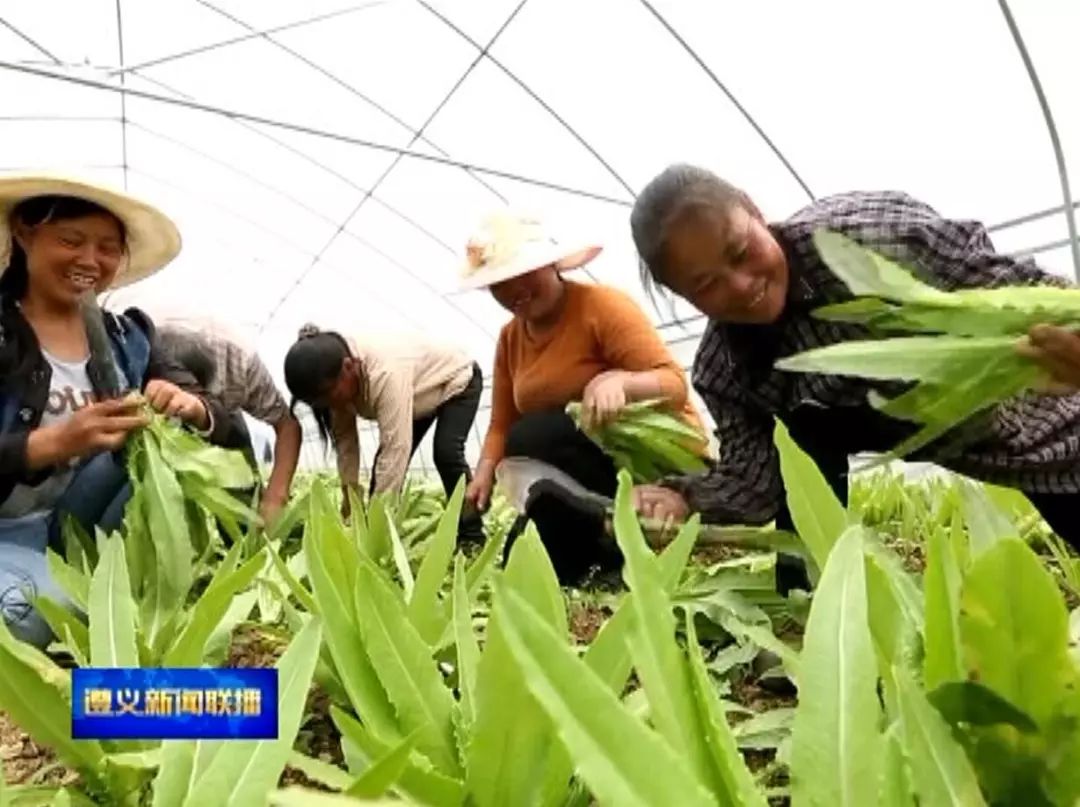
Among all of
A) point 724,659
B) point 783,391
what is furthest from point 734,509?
point 724,659

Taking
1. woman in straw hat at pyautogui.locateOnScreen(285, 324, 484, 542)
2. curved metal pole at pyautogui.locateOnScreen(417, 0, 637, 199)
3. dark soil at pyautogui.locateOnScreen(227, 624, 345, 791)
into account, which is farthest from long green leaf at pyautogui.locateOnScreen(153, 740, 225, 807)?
curved metal pole at pyautogui.locateOnScreen(417, 0, 637, 199)

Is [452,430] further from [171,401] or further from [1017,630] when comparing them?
[1017,630]

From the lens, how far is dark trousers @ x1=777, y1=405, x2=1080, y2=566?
Result: 3.88 feet

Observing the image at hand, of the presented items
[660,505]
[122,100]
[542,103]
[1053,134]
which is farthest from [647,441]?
[122,100]

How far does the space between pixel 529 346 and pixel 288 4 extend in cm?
381

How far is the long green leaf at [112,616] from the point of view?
0.70m

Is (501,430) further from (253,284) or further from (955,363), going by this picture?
(253,284)

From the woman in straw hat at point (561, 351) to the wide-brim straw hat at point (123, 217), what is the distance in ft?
1.52

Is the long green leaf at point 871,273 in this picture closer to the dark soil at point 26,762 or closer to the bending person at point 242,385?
the dark soil at point 26,762

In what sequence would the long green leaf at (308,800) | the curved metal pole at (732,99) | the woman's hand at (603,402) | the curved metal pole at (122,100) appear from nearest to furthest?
the long green leaf at (308,800) < the woman's hand at (603,402) < the curved metal pole at (732,99) < the curved metal pole at (122,100)

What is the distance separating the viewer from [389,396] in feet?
7.19

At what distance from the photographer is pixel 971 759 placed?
1.45 ft

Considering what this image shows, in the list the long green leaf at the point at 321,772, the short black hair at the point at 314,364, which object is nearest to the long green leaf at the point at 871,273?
the long green leaf at the point at 321,772

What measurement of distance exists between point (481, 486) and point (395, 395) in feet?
1.09
